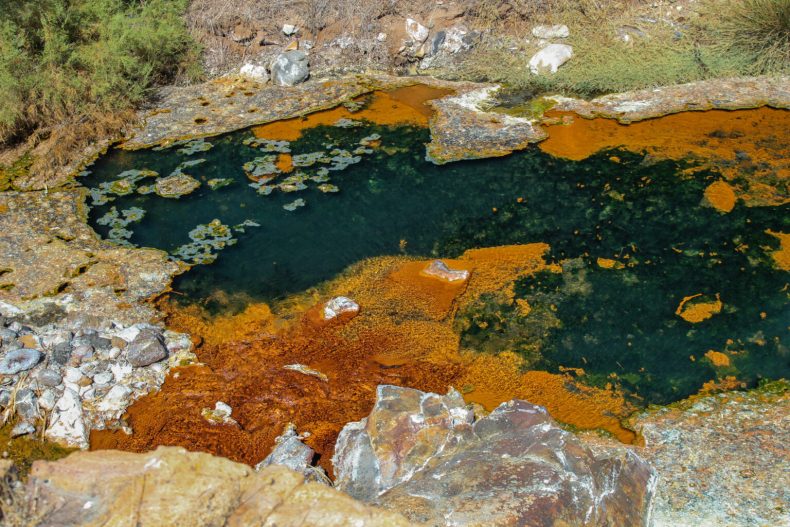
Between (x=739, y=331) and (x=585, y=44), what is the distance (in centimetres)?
671

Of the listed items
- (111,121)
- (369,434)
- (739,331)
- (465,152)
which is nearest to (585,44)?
(465,152)

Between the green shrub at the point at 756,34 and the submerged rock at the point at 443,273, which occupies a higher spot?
the green shrub at the point at 756,34

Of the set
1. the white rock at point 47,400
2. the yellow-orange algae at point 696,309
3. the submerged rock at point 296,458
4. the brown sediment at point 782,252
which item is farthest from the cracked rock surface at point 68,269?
the brown sediment at point 782,252

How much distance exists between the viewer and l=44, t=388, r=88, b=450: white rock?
18.2 ft

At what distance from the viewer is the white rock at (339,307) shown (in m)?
6.94

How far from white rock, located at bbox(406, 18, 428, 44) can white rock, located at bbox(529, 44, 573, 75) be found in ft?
6.80

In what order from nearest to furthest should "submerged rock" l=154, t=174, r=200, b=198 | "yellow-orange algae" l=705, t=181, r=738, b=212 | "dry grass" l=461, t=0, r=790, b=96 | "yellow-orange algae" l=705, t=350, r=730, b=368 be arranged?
"yellow-orange algae" l=705, t=350, r=730, b=368
"yellow-orange algae" l=705, t=181, r=738, b=212
"submerged rock" l=154, t=174, r=200, b=198
"dry grass" l=461, t=0, r=790, b=96

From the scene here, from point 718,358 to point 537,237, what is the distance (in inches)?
94.3

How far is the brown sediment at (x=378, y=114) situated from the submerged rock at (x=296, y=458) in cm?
573

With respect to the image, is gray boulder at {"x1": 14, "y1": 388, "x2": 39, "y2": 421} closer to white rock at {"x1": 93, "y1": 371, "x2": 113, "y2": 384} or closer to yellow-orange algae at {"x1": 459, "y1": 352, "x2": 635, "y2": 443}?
white rock at {"x1": 93, "y1": 371, "x2": 113, "y2": 384}

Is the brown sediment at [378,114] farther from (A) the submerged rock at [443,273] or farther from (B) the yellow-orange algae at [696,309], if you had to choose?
(B) the yellow-orange algae at [696,309]

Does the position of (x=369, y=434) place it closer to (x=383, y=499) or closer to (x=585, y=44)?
(x=383, y=499)

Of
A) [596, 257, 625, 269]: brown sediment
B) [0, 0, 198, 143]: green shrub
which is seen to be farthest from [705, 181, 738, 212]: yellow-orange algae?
[0, 0, 198, 143]: green shrub

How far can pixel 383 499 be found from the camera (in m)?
3.91
